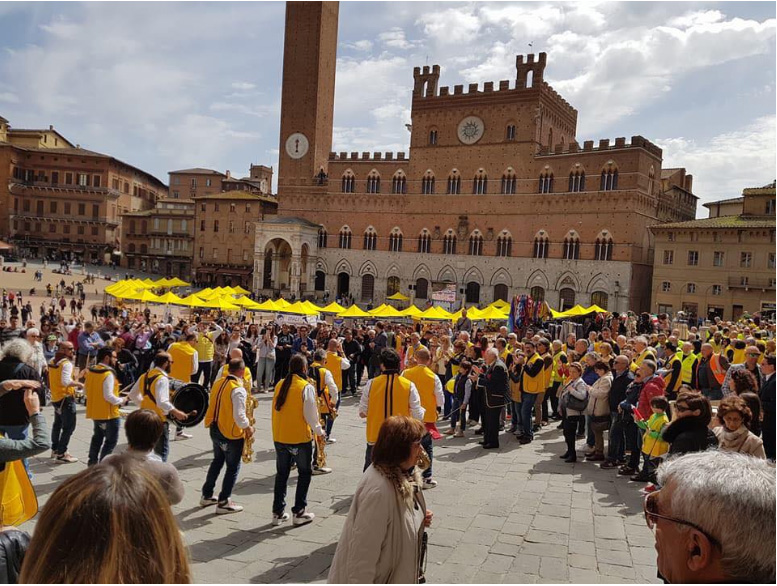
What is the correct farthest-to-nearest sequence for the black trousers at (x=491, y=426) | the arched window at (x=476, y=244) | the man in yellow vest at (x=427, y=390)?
A: the arched window at (x=476, y=244)
the black trousers at (x=491, y=426)
the man in yellow vest at (x=427, y=390)

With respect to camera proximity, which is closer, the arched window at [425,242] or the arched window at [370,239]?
the arched window at [425,242]

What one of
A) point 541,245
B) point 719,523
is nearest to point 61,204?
point 541,245

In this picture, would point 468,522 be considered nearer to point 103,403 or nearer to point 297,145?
point 103,403

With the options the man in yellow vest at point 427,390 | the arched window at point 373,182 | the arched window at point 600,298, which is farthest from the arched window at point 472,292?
the man in yellow vest at point 427,390

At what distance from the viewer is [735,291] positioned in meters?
36.3

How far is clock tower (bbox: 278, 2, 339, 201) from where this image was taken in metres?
52.2

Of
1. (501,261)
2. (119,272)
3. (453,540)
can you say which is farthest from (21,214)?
(453,540)

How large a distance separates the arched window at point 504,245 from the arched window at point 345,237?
43.2 ft

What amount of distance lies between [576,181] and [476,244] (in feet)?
29.1

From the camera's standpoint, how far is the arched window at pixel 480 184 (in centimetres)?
4559

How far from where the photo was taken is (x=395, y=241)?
1940 inches

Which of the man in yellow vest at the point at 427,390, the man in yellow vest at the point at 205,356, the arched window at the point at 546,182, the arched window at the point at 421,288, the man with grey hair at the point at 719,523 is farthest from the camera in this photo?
the arched window at the point at 421,288

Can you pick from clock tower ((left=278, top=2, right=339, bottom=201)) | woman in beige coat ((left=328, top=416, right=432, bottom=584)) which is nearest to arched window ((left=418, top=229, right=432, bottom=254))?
clock tower ((left=278, top=2, right=339, bottom=201))

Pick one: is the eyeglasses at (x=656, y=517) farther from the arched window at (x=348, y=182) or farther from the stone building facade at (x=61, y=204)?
the stone building facade at (x=61, y=204)
